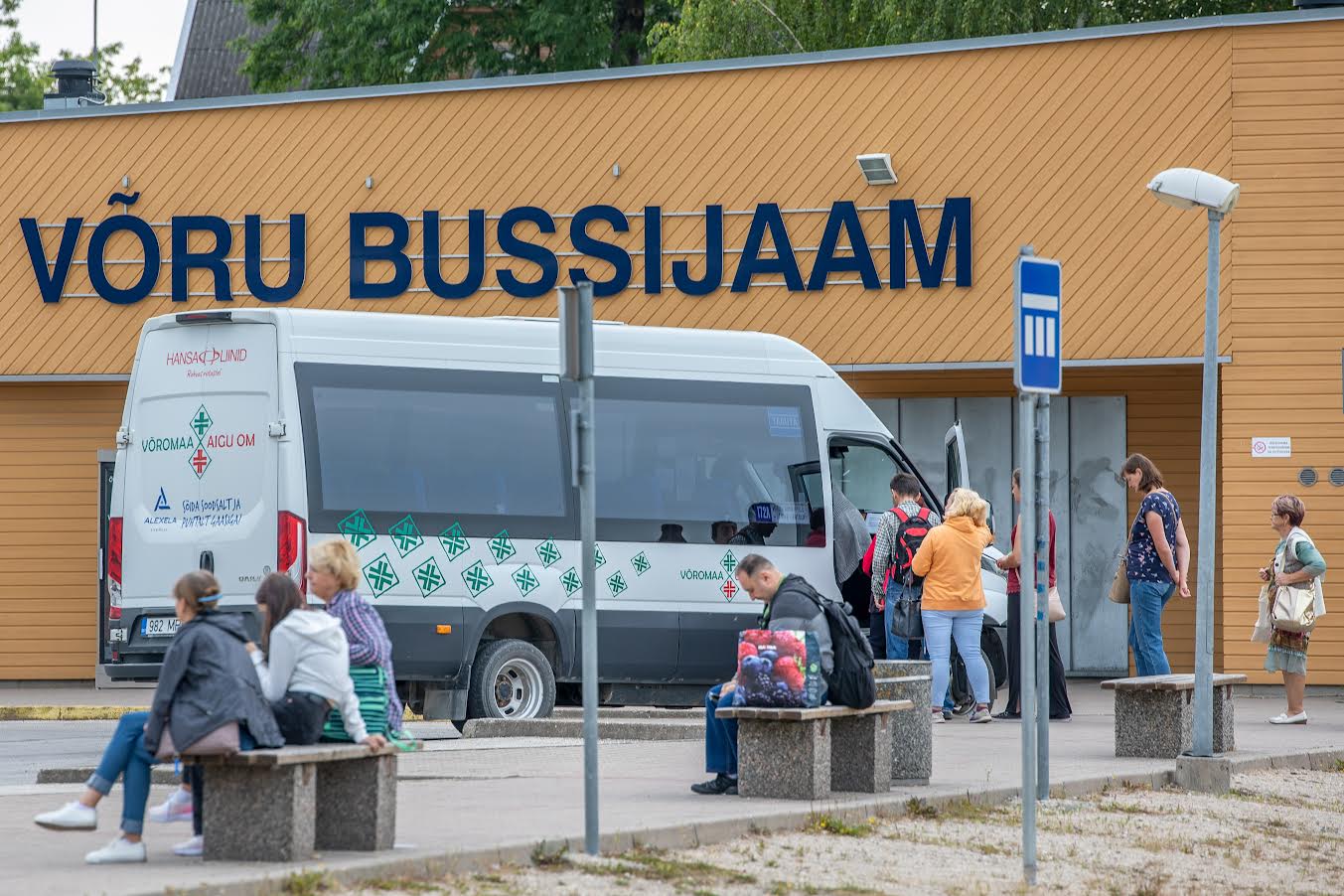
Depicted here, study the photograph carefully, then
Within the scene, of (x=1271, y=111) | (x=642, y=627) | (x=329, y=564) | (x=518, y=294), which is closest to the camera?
(x=329, y=564)

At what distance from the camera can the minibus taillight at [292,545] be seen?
45.0 ft

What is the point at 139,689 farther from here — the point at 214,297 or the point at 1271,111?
the point at 1271,111

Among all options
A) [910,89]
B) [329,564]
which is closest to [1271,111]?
[910,89]

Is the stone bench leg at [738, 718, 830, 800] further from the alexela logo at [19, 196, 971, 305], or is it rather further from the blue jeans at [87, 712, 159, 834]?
Answer: the alexela logo at [19, 196, 971, 305]

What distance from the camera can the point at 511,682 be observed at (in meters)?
15.2

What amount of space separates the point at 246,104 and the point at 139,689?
20.2 ft

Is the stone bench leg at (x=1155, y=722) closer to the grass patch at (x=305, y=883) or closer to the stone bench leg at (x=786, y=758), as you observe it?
the stone bench leg at (x=786, y=758)

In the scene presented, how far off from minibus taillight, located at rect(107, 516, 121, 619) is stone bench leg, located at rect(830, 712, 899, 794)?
18.9ft

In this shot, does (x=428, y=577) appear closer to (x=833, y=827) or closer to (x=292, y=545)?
(x=292, y=545)

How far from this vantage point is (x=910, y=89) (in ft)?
66.3

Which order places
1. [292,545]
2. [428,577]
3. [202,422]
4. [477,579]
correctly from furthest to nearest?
1. [477,579]
2. [428,577]
3. [202,422]
4. [292,545]

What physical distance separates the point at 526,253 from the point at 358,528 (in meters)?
7.58

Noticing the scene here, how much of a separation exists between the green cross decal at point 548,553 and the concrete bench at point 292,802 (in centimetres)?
626

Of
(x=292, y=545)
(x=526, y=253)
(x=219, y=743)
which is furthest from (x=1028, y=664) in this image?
(x=526, y=253)
